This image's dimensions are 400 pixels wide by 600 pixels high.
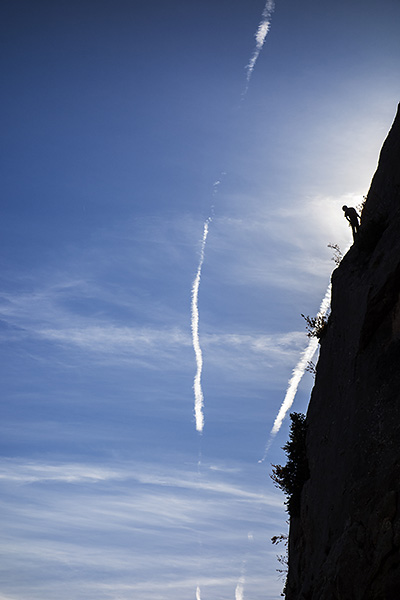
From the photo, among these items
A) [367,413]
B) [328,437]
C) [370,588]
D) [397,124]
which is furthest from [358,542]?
[397,124]

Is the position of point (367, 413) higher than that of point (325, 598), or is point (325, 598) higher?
point (367, 413)

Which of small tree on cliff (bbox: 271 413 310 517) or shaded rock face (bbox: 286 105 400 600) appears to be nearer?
shaded rock face (bbox: 286 105 400 600)

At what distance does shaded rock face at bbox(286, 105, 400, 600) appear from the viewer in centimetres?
2081

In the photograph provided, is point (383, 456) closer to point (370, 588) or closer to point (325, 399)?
point (370, 588)

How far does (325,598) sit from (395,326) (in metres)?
11.6

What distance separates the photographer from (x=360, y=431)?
2439 cm

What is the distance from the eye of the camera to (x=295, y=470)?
3262 centimetres

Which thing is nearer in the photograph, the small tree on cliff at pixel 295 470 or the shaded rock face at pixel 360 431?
the shaded rock face at pixel 360 431

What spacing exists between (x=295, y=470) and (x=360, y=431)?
934cm

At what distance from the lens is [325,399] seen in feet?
101

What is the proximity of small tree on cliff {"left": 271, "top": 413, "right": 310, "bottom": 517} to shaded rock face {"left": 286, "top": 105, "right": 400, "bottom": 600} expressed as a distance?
0.73m

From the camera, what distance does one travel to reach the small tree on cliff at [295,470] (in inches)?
1269

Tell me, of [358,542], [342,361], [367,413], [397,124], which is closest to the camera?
[358,542]

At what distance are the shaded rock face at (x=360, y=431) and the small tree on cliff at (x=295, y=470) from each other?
733mm
